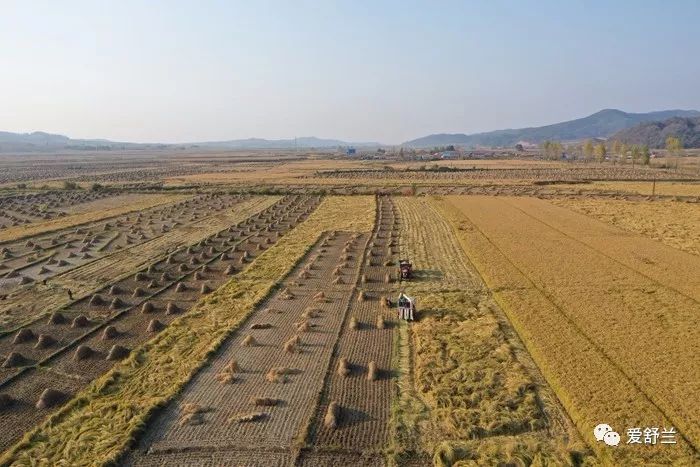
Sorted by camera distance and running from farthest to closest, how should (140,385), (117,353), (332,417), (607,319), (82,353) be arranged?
1. (607,319)
2. (117,353)
3. (82,353)
4. (140,385)
5. (332,417)

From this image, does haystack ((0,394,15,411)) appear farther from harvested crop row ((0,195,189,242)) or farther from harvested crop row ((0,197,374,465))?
harvested crop row ((0,195,189,242))

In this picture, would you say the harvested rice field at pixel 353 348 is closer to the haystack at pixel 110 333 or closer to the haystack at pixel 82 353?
the haystack at pixel 82 353

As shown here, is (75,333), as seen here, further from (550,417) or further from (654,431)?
(654,431)

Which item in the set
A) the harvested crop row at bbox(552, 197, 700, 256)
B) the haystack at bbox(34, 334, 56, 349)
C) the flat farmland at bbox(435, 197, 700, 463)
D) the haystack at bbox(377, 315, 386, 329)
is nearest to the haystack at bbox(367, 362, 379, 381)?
the haystack at bbox(377, 315, 386, 329)

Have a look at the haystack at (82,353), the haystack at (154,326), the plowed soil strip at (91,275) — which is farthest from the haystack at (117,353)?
the plowed soil strip at (91,275)

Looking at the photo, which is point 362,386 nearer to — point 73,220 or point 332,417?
point 332,417

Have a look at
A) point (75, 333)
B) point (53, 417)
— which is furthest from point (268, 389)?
point (75, 333)

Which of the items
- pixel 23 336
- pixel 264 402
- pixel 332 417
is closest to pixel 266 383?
pixel 264 402
